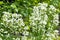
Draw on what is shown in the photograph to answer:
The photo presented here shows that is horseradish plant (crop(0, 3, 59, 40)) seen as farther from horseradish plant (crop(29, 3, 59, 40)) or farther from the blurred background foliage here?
the blurred background foliage

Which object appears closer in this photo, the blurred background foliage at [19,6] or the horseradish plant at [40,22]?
the horseradish plant at [40,22]

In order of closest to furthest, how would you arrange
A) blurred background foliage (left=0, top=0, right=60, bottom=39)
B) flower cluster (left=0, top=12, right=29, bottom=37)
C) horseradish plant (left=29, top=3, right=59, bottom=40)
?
flower cluster (left=0, top=12, right=29, bottom=37), horseradish plant (left=29, top=3, right=59, bottom=40), blurred background foliage (left=0, top=0, right=60, bottom=39)

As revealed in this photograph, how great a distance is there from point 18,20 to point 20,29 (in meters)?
0.25

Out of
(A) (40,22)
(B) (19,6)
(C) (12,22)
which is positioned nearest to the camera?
(C) (12,22)

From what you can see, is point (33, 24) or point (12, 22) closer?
point (12, 22)

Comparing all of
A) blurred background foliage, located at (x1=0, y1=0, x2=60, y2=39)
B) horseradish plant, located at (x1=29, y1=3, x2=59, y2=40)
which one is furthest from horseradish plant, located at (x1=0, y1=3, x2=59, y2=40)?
blurred background foliage, located at (x1=0, y1=0, x2=60, y2=39)

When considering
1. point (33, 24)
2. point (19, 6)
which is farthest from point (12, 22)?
point (19, 6)

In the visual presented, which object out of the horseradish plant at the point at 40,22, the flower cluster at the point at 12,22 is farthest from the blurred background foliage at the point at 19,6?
the flower cluster at the point at 12,22

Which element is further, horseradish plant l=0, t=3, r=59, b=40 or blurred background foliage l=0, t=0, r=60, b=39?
blurred background foliage l=0, t=0, r=60, b=39

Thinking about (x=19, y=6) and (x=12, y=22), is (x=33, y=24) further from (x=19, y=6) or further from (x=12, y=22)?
(x=19, y=6)

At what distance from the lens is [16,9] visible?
20.5 feet

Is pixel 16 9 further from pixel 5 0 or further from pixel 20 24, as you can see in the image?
pixel 20 24

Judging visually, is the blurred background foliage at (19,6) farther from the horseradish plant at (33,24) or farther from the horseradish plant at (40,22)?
the horseradish plant at (40,22)

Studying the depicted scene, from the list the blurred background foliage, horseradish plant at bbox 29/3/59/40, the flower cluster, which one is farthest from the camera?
the blurred background foliage
